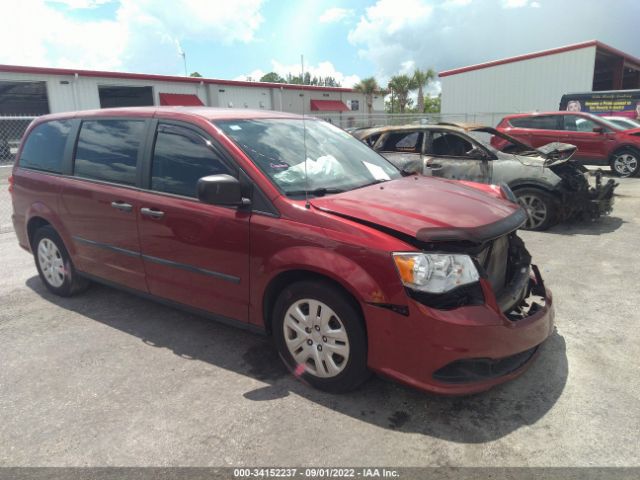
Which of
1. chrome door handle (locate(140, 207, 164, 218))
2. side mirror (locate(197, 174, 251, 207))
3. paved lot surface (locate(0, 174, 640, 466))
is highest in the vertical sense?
side mirror (locate(197, 174, 251, 207))

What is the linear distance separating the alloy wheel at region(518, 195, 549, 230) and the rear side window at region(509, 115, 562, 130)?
279 inches

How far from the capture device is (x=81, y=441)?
2.61m

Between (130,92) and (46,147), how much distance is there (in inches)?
1121

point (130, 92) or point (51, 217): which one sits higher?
point (130, 92)

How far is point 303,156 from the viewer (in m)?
3.47

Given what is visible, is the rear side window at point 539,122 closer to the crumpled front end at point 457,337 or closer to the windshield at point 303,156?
the windshield at point 303,156

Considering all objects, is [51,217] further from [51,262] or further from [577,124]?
[577,124]

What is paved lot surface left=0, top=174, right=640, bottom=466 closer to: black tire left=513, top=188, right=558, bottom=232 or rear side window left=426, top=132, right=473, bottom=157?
black tire left=513, top=188, right=558, bottom=232

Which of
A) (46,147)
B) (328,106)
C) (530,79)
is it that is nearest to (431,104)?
(328,106)

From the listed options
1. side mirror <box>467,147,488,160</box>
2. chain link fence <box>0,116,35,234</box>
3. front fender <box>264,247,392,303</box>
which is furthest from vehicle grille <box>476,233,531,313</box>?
chain link fence <box>0,116,35,234</box>

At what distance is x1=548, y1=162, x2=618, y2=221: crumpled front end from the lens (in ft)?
22.7

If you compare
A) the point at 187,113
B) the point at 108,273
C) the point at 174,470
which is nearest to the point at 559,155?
the point at 187,113

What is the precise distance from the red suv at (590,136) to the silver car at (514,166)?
17.3 feet

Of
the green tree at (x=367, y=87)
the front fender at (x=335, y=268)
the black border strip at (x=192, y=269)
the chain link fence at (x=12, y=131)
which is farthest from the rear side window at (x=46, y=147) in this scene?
the green tree at (x=367, y=87)
